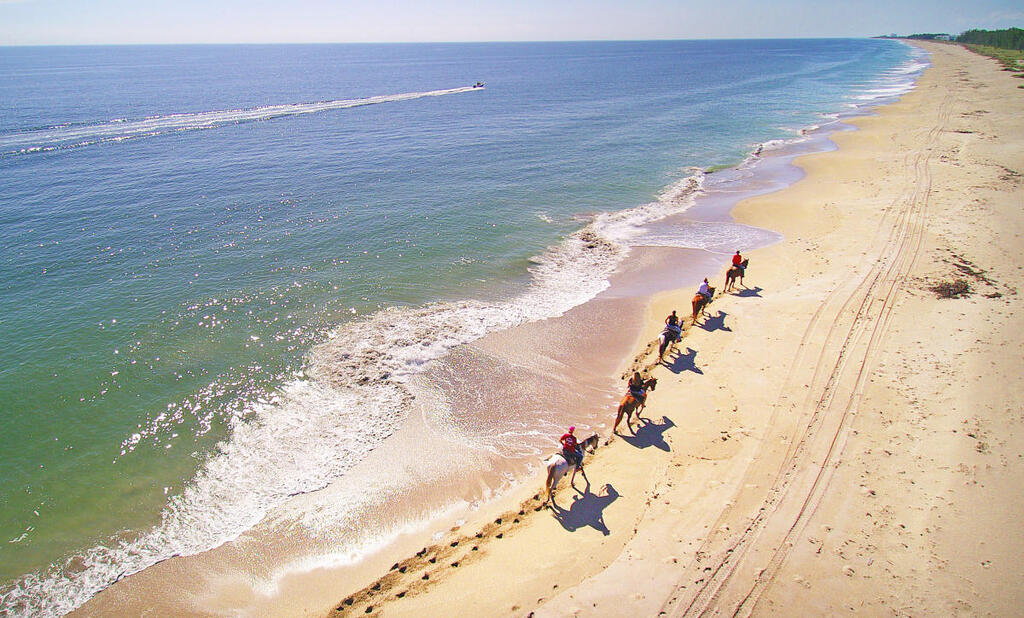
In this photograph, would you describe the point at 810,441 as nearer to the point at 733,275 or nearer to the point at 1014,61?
the point at 733,275

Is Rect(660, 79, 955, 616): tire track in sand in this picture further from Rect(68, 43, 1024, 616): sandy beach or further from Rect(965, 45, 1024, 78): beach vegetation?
Rect(965, 45, 1024, 78): beach vegetation

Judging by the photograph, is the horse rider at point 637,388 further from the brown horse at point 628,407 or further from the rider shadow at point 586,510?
the rider shadow at point 586,510

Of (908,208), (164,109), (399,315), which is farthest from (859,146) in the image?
(164,109)

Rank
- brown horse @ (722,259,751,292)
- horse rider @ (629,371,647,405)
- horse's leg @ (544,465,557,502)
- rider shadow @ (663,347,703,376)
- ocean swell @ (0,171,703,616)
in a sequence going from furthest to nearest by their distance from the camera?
brown horse @ (722,259,751,292), rider shadow @ (663,347,703,376), horse rider @ (629,371,647,405), horse's leg @ (544,465,557,502), ocean swell @ (0,171,703,616)

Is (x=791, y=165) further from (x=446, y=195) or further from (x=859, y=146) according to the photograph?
(x=446, y=195)

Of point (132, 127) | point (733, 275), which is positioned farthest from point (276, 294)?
point (132, 127)

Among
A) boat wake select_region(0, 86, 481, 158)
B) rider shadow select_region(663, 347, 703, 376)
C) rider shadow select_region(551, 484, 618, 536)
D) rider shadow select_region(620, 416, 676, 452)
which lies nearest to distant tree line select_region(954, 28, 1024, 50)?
boat wake select_region(0, 86, 481, 158)

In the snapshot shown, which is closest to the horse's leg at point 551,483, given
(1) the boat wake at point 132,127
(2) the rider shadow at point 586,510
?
(2) the rider shadow at point 586,510
